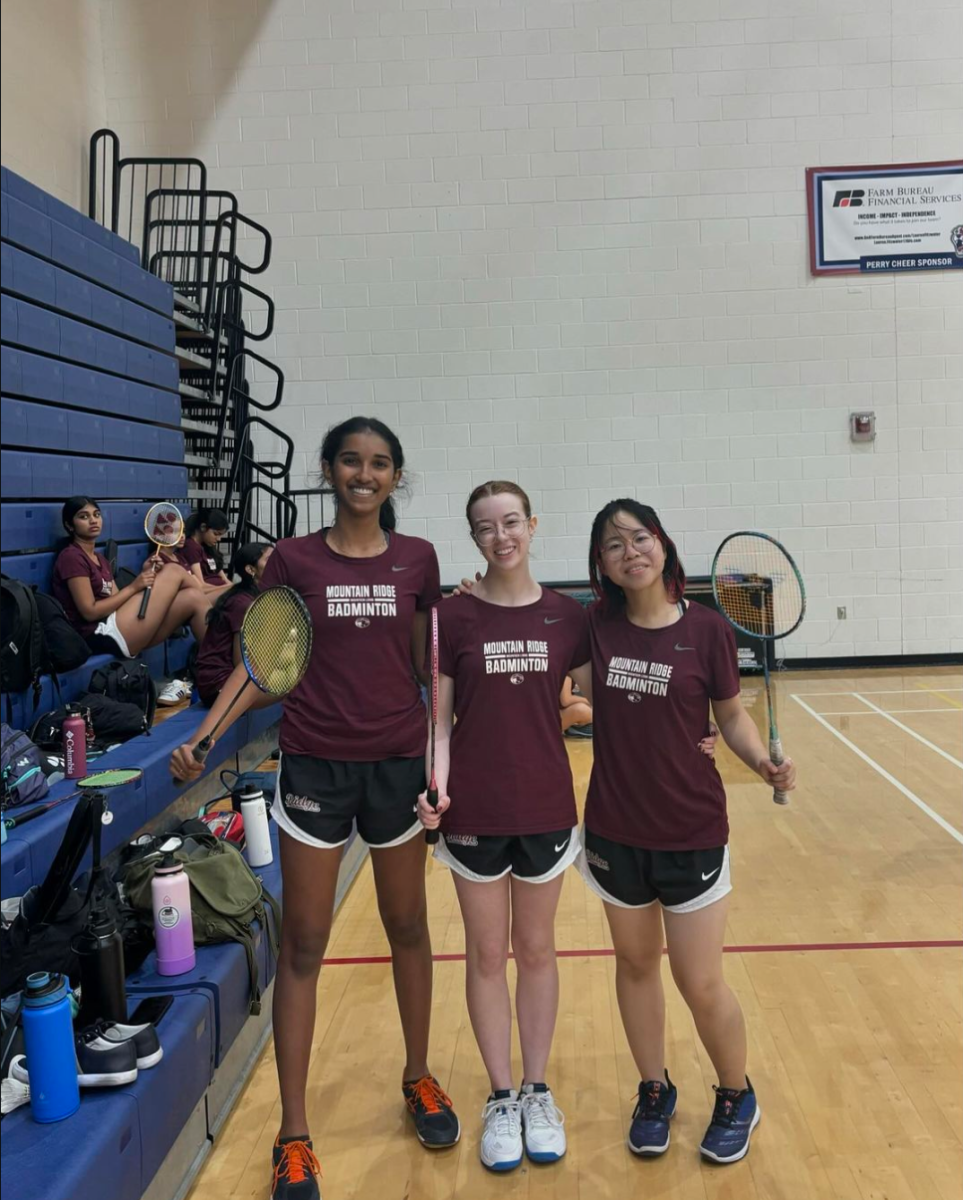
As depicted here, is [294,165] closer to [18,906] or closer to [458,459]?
[458,459]

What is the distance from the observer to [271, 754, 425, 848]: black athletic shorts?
2480 millimetres

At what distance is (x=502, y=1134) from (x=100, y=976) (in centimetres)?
106

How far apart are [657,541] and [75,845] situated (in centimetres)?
167

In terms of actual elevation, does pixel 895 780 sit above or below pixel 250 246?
below

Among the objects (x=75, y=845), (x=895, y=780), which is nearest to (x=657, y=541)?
(x=75, y=845)

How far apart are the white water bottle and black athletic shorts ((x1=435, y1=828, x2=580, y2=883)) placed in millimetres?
1561

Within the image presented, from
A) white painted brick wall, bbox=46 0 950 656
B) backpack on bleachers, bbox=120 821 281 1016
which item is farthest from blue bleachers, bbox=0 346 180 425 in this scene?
backpack on bleachers, bbox=120 821 281 1016

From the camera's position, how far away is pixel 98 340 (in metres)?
6.79

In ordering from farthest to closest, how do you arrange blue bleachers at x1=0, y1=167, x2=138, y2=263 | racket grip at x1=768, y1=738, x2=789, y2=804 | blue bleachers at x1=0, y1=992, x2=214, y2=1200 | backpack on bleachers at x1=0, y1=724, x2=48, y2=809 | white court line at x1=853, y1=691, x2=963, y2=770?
white court line at x1=853, y1=691, x2=963, y2=770 < blue bleachers at x1=0, y1=167, x2=138, y2=263 < backpack on bleachers at x1=0, y1=724, x2=48, y2=809 < racket grip at x1=768, y1=738, x2=789, y2=804 < blue bleachers at x1=0, y1=992, x2=214, y2=1200

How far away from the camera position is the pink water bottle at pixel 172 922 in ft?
9.56

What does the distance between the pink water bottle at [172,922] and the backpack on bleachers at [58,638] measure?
238cm

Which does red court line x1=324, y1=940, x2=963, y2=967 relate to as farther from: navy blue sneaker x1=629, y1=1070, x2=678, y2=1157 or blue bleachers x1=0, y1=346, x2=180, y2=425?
blue bleachers x1=0, y1=346, x2=180, y2=425

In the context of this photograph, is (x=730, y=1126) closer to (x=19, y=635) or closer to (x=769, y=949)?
(x=769, y=949)

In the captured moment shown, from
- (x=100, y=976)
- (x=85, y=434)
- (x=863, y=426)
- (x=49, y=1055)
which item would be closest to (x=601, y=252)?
(x=863, y=426)
